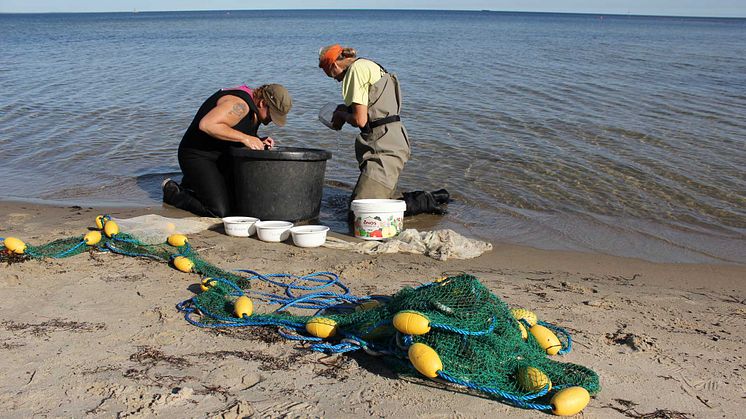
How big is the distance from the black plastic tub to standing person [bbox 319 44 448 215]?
524 millimetres

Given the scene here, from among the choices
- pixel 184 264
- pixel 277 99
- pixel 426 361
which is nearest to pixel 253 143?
pixel 277 99

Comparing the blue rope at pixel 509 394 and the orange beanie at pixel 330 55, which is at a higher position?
the orange beanie at pixel 330 55

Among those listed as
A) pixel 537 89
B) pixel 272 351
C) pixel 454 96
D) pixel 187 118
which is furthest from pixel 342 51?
pixel 537 89

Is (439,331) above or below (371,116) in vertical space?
below

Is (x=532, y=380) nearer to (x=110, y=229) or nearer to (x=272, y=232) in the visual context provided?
(x=272, y=232)

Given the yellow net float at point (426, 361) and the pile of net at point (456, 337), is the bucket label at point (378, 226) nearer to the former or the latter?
the pile of net at point (456, 337)

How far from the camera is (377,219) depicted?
6441mm

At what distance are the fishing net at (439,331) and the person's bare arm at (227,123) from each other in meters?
2.19

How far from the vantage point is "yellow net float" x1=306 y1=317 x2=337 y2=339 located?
155 inches

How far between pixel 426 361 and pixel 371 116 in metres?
4.06

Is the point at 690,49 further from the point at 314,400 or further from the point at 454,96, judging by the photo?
the point at 314,400

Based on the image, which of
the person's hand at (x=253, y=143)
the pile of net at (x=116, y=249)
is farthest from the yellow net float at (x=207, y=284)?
the person's hand at (x=253, y=143)

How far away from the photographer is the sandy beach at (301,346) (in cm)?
331

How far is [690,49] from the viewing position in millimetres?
30297
